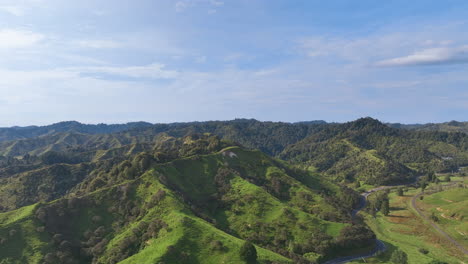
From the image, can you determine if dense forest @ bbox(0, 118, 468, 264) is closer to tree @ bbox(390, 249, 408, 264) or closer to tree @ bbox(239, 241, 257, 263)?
tree @ bbox(239, 241, 257, 263)

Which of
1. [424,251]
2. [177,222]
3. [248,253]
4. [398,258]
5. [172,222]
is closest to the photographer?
[248,253]

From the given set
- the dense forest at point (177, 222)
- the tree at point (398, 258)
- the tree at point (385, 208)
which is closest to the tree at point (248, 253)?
the dense forest at point (177, 222)

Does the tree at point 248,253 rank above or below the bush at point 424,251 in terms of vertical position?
above

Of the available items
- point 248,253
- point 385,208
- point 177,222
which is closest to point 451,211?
point 385,208

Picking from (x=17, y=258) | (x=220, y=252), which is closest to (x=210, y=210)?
(x=220, y=252)

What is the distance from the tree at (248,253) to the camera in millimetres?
82000

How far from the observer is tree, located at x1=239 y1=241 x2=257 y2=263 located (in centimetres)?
8200

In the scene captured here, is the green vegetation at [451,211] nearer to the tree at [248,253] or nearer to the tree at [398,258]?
the tree at [398,258]

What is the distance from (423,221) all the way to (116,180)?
16801 centimetres

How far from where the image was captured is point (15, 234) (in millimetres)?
101312

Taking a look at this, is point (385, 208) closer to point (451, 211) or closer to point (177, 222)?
point (451, 211)

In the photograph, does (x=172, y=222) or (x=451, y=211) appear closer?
(x=172, y=222)

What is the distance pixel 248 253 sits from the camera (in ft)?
270

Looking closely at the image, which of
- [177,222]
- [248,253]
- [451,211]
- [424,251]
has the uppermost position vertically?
[177,222]
